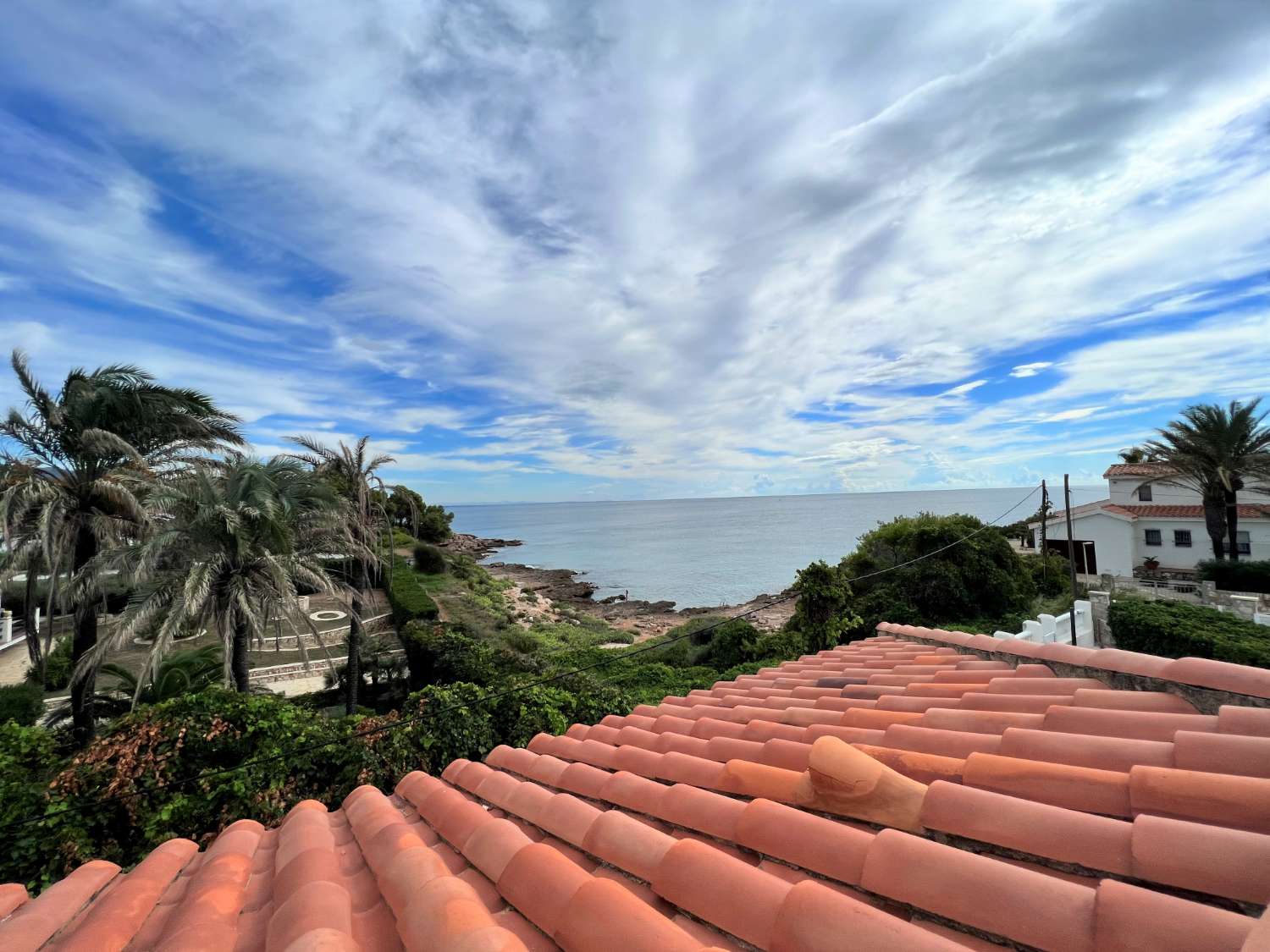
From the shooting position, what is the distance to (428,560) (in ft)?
136

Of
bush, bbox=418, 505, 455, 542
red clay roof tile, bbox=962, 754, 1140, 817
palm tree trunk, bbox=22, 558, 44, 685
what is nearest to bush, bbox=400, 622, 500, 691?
palm tree trunk, bbox=22, 558, 44, 685

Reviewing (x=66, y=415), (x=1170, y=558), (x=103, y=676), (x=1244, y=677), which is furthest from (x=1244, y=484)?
(x=103, y=676)

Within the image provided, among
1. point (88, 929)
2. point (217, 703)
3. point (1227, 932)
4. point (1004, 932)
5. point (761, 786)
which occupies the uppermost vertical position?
point (1227, 932)

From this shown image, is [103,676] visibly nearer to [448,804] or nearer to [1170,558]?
[448,804]

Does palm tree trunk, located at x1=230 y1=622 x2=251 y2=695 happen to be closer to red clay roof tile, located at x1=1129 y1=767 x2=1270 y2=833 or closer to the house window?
red clay roof tile, located at x1=1129 y1=767 x2=1270 y2=833

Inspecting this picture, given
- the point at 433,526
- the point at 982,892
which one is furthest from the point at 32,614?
the point at 433,526

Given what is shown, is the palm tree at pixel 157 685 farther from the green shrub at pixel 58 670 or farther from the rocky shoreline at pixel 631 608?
the rocky shoreline at pixel 631 608

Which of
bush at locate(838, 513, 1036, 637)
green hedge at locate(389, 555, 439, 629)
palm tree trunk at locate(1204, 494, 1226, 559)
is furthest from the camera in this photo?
palm tree trunk at locate(1204, 494, 1226, 559)

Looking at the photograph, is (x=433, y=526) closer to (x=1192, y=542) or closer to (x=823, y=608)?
(x=823, y=608)

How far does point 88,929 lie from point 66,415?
12.4 meters

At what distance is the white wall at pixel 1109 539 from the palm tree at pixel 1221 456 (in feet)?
12.9

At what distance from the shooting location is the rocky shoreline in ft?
117

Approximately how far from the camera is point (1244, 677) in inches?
127

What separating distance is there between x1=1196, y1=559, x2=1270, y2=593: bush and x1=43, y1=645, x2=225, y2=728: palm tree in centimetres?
3442
